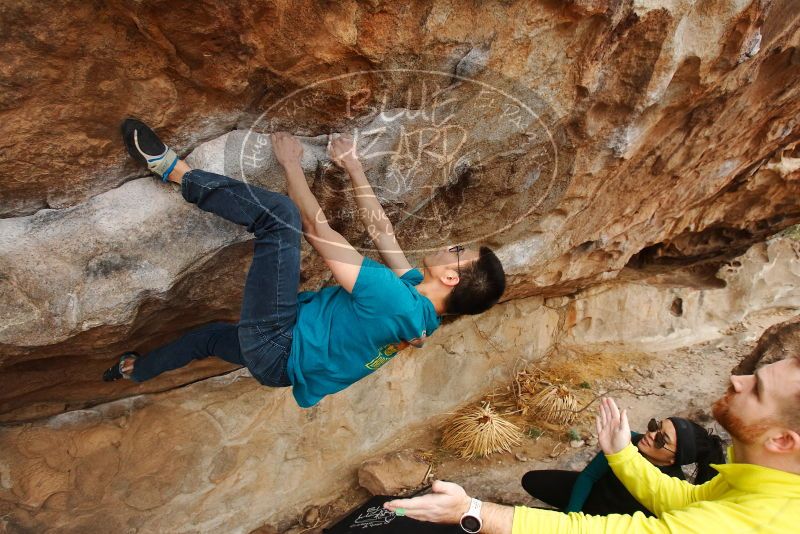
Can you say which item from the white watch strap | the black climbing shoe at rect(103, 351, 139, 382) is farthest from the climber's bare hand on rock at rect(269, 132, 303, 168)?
the white watch strap

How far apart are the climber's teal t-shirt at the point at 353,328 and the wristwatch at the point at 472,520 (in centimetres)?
59

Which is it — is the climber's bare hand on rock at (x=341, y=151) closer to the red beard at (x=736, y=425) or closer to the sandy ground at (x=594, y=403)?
the red beard at (x=736, y=425)

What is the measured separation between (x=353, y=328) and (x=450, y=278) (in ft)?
1.32

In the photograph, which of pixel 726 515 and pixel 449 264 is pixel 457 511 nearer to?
pixel 726 515

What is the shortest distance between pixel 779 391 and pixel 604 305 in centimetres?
338

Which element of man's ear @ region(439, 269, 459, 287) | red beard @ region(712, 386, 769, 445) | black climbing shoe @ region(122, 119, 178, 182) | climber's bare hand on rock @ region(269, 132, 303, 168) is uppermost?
climber's bare hand on rock @ region(269, 132, 303, 168)

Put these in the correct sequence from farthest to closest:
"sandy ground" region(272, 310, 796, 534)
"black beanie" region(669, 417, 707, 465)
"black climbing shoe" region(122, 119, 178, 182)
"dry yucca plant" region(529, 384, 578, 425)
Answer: "dry yucca plant" region(529, 384, 578, 425), "sandy ground" region(272, 310, 796, 534), "black beanie" region(669, 417, 707, 465), "black climbing shoe" region(122, 119, 178, 182)

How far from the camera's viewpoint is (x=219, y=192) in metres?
1.74

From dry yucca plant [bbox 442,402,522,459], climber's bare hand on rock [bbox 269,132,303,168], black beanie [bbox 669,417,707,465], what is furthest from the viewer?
dry yucca plant [bbox 442,402,522,459]

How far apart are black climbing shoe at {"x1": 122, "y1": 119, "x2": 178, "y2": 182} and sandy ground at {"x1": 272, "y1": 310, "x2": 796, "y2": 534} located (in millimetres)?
2322

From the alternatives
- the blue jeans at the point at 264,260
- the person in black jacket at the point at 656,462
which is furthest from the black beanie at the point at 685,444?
the blue jeans at the point at 264,260

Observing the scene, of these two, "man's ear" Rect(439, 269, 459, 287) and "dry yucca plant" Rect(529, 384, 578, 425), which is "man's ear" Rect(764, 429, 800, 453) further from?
"dry yucca plant" Rect(529, 384, 578, 425)

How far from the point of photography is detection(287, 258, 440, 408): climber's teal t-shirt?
178cm

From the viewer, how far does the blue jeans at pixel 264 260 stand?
5.67 ft
